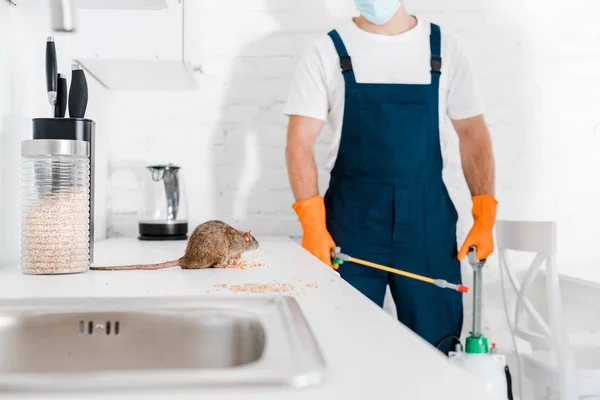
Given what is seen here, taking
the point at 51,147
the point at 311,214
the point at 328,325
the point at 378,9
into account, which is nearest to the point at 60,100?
the point at 51,147

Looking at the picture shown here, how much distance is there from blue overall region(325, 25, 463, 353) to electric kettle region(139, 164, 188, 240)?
525mm

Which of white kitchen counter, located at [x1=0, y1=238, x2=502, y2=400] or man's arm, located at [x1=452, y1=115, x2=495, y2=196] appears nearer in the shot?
white kitchen counter, located at [x1=0, y1=238, x2=502, y2=400]

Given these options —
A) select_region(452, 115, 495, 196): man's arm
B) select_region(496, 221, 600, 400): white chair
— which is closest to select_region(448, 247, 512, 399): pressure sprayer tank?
select_region(496, 221, 600, 400): white chair

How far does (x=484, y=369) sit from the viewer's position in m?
1.62

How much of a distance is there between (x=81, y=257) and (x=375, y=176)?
1.07 meters

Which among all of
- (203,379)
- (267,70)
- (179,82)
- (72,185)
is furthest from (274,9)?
(203,379)

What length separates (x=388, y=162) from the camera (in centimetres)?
190

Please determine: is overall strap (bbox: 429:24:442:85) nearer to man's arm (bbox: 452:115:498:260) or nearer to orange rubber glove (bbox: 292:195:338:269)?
man's arm (bbox: 452:115:498:260)

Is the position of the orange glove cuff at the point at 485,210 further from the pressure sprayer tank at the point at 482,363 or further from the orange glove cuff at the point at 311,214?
the orange glove cuff at the point at 311,214

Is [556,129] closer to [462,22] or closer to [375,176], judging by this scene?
[462,22]

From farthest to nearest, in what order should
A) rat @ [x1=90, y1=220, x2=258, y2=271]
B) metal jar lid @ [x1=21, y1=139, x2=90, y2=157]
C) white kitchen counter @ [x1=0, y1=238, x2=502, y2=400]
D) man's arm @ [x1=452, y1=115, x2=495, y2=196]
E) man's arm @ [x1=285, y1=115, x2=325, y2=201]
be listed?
man's arm @ [x1=452, y1=115, x2=495, y2=196], man's arm @ [x1=285, y1=115, x2=325, y2=201], rat @ [x1=90, y1=220, x2=258, y2=271], metal jar lid @ [x1=21, y1=139, x2=90, y2=157], white kitchen counter @ [x1=0, y1=238, x2=502, y2=400]

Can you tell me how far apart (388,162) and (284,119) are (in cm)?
55

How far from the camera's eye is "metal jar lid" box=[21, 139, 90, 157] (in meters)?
0.97

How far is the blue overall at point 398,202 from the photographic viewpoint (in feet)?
6.15
